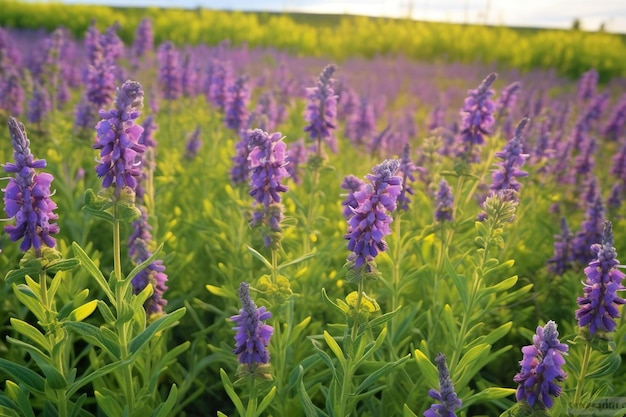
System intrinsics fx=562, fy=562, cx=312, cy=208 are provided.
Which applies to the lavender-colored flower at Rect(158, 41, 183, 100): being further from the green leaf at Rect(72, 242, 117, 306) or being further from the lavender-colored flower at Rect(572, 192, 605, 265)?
the lavender-colored flower at Rect(572, 192, 605, 265)

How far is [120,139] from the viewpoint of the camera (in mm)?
2457

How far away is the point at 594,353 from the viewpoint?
368 cm

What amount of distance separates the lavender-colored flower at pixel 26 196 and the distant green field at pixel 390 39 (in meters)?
19.9

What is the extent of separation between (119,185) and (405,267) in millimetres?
2556

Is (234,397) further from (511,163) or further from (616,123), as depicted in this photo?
(616,123)

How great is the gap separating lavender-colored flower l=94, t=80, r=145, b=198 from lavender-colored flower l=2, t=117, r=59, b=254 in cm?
24

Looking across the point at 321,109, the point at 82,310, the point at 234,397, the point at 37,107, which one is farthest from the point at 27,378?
the point at 37,107

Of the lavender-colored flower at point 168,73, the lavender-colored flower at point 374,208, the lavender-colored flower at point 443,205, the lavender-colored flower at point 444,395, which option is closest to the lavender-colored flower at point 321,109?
the lavender-colored flower at point 443,205

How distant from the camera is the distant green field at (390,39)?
22609mm

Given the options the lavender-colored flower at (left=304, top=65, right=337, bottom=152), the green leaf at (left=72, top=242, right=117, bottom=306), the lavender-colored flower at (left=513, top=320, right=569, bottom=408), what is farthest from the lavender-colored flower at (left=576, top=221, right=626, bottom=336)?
the green leaf at (left=72, top=242, right=117, bottom=306)

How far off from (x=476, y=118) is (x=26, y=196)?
3.07 m

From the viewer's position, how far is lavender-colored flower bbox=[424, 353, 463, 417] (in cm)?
212

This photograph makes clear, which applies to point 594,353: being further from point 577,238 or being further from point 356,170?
point 356,170

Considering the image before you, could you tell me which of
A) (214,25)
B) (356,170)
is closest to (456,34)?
(214,25)
